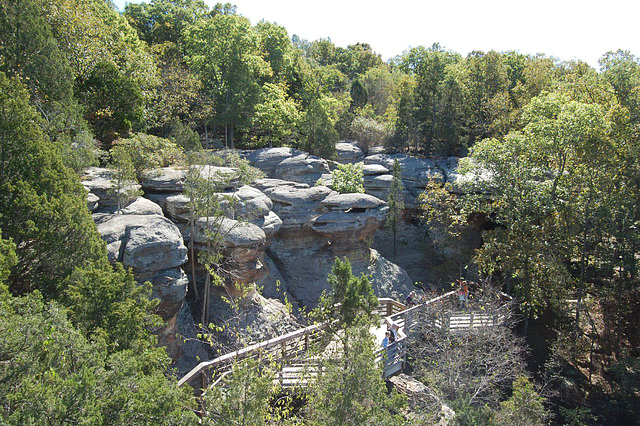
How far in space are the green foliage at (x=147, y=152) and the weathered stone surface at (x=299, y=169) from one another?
6.36 meters

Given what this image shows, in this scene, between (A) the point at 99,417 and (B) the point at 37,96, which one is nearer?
(A) the point at 99,417

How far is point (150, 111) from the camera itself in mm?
23859

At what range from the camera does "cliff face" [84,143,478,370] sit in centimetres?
1363

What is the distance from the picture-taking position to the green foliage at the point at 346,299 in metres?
11.7

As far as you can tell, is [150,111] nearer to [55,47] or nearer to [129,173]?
[55,47]

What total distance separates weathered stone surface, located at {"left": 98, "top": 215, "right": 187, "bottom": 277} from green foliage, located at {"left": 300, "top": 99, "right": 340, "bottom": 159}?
581 inches

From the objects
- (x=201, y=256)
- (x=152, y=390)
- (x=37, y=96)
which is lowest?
(x=201, y=256)

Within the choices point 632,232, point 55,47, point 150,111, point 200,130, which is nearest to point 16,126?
point 55,47

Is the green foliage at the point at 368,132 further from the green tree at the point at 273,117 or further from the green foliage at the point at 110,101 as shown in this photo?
the green foliage at the point at 110,101

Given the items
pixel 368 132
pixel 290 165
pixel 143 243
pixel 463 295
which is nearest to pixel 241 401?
pixel 143 243

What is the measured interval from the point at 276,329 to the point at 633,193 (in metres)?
14.5

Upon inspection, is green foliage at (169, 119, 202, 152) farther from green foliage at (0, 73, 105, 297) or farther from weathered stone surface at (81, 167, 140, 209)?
green foliage at (0, 73, 105, 297)

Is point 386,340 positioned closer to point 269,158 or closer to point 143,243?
point 143,243

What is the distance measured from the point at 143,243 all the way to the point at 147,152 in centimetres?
678
